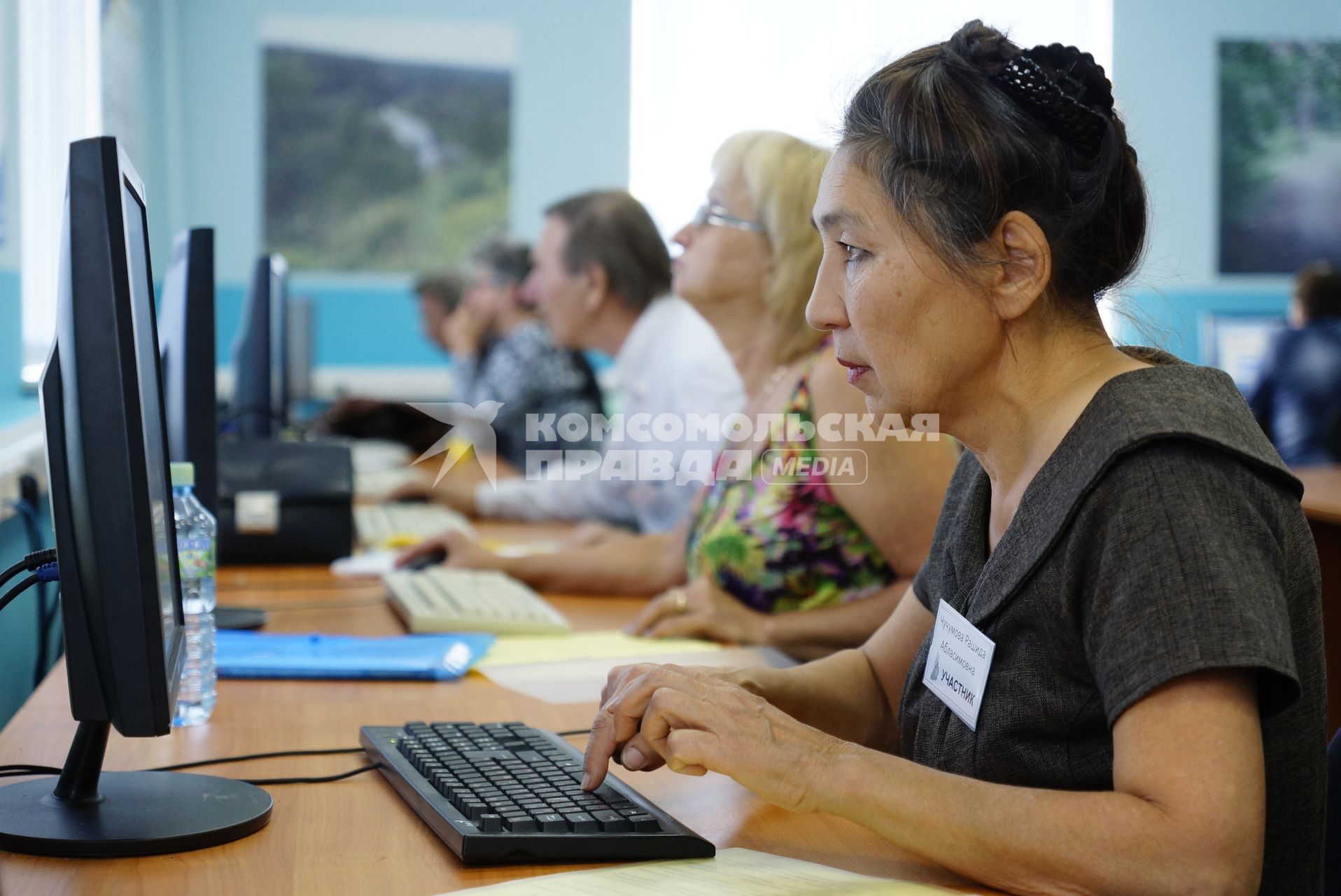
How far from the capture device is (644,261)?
3301mm

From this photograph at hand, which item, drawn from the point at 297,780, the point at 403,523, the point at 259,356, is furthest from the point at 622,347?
the point at 297,780

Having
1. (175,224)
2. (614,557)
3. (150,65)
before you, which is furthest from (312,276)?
(614,557)

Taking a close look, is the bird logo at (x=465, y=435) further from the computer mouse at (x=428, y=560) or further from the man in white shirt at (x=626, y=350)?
the computer mouse at (x=428, y=560)

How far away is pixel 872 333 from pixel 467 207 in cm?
502

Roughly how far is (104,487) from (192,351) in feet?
2.50

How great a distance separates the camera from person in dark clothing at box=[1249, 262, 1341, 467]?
5223 millimetres

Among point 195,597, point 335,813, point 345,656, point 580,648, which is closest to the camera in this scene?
point 335,813

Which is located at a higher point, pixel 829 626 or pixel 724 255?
pixel 724 255

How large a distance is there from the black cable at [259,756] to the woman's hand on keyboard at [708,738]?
0.28 meters

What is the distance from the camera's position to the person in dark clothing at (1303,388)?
206 inches

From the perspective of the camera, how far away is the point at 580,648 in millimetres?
1696

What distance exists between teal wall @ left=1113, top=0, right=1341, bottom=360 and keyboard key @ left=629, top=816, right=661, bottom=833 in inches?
218

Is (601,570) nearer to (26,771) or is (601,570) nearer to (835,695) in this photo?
(835,695)

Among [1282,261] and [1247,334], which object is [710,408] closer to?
[1247,334]
